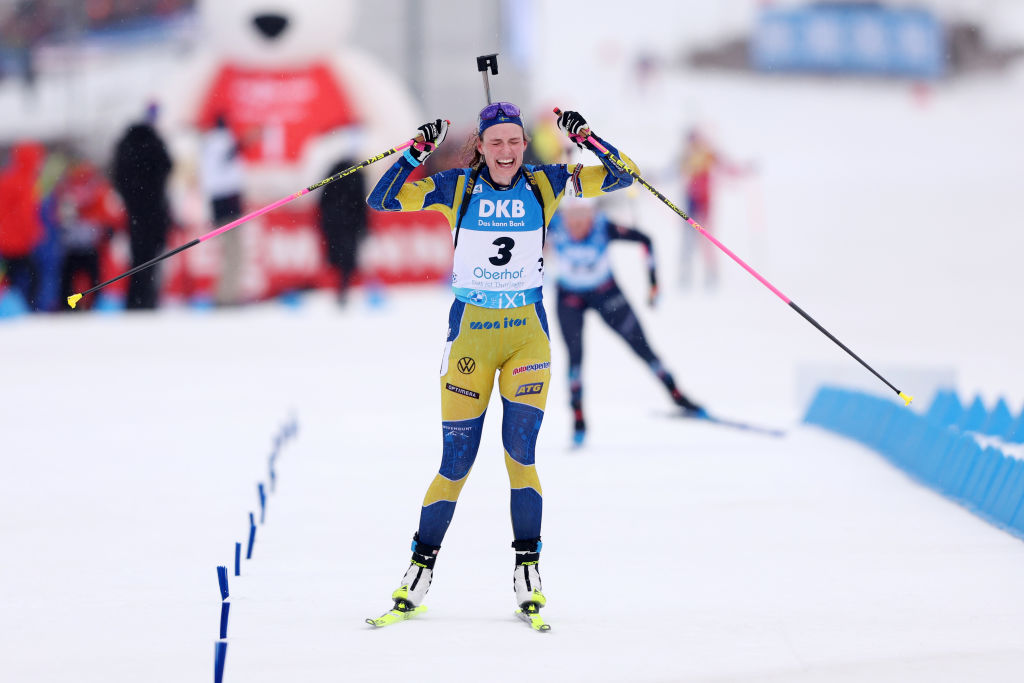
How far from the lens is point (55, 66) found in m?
20.8

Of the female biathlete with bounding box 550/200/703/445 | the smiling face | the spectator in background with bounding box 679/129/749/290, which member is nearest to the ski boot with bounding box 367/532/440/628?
the smiling face

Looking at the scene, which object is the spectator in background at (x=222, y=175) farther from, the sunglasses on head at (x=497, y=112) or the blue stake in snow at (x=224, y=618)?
the blue stake in snow at (x=224, y=618)

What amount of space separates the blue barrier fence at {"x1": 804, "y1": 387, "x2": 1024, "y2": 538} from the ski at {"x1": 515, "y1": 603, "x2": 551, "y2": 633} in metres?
2.50

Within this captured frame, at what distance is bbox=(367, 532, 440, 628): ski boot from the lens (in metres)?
4.46

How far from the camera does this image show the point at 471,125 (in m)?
22.6

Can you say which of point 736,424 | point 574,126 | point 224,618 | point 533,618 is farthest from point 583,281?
point 224,618

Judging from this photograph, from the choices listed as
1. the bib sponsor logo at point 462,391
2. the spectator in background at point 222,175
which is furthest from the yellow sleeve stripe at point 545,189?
the spectator in background at point 222,175

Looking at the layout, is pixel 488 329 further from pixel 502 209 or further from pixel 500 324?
pixel 502 209

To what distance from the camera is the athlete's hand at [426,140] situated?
441cm

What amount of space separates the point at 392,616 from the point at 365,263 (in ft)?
44.3

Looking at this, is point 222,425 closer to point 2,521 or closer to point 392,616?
point 2,521

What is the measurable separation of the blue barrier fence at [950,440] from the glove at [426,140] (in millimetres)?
3117

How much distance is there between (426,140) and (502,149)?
0.88ft

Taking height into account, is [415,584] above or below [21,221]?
below
